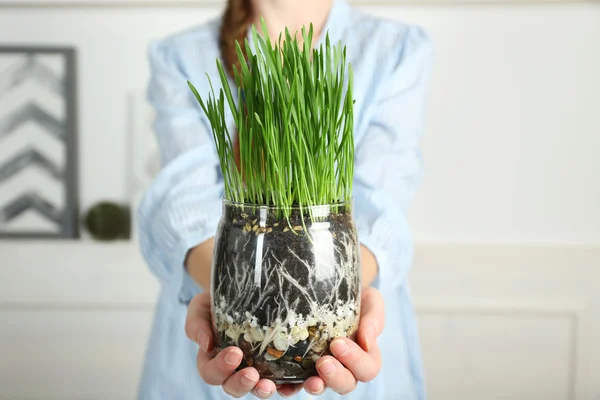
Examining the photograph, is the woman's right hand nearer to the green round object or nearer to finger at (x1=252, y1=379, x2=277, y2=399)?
finger at (x1=252, y1=379, x2=277, y2=399)

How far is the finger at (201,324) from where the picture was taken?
506mm

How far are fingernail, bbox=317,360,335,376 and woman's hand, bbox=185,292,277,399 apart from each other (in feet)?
0.12

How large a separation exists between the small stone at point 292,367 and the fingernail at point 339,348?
27 millimetres

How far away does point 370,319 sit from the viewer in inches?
20.3

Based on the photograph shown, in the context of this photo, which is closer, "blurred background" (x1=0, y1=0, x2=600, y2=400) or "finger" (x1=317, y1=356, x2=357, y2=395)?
"finger" (x1=317, y1=356, x2=357, y2=395)

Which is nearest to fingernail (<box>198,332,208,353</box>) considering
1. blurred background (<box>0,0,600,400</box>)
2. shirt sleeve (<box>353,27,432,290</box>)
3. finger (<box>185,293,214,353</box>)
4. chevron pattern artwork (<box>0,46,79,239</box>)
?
finger (<box>185,293,214,353</box>)

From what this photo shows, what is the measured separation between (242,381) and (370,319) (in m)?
0.12

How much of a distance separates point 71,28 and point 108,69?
152 mm

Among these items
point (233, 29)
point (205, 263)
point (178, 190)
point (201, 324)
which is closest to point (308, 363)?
point (201, 324)

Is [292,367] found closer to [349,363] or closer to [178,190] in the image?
[349,363]

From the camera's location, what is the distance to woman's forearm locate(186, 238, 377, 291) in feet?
2.16

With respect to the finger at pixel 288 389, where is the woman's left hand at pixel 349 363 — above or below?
above

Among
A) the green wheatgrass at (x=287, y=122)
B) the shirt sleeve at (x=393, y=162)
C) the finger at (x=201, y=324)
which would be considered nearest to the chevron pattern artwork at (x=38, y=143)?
the shirt sleeve at (x=393, y=162)

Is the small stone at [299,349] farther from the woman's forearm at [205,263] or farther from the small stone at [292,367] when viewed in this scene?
the woman's forearm at [205,263]
